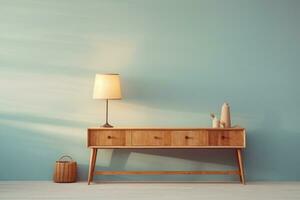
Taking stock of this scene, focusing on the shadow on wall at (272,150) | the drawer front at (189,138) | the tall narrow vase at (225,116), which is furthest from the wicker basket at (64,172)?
the shadow on wall at (272,150)

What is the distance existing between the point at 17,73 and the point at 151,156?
5.50ft

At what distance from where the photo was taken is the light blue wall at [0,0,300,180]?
5.44 metres

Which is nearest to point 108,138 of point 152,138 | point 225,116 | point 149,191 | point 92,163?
point 92,163

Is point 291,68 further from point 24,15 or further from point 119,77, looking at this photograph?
point 24,15

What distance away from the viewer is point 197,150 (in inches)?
215

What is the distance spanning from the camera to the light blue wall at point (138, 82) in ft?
Answer: 17.9

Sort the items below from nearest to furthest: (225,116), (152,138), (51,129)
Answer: (152,138), (225,116), (51,129)

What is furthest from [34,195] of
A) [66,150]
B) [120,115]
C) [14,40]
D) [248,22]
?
[248,22]

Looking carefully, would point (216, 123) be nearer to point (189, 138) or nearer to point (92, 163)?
point (189, 138)

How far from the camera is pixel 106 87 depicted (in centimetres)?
513

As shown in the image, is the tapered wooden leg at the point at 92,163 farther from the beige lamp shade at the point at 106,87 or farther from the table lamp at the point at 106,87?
the beige lamp shade at the point at 106,87

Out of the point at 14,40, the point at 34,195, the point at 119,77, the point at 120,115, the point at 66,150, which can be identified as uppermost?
the point at 14,40

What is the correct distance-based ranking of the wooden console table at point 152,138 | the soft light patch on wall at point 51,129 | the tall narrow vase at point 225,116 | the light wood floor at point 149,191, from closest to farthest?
the light wood floor at point 149,191 < the wooden console table at point 152,138 < the tall narrow vase at point 225,116 < the soft light patch on wall at point 51,129

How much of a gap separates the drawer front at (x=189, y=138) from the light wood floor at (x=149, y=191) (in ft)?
1.38
